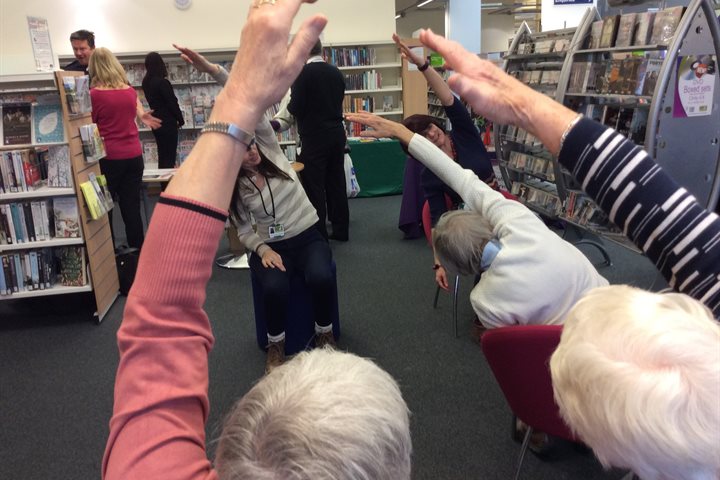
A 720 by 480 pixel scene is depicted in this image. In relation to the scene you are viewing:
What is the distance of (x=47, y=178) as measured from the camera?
3.38 metres

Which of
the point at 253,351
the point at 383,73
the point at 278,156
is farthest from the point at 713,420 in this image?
the point at 383,73

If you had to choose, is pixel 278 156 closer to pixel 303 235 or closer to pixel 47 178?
pixel 303 235

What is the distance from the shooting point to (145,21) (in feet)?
Answer: 24.0

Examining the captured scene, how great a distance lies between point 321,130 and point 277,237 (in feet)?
6.48

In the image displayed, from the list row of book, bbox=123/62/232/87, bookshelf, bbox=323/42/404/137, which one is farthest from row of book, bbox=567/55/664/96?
row of book, bbox=123/62/232/87

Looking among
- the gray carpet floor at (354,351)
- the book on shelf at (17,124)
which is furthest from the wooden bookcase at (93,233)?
the book on shelf at (17,124)

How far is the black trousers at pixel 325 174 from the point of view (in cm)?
466

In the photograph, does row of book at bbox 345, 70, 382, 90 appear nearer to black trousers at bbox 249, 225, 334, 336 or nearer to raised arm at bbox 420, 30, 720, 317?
black trousers at bbox 249, 225, 334, 336

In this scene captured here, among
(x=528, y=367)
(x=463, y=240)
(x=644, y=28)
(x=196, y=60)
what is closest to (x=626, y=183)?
(x=528, y=367)

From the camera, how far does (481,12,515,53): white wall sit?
51.6 ft

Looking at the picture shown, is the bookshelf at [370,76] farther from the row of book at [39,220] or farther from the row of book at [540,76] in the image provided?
the row of book at [39,220]

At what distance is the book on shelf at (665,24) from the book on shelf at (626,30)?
7.4 inches

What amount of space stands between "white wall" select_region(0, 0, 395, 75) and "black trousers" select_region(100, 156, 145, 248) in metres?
3.70

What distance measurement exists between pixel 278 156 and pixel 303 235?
0.46 metres
